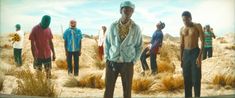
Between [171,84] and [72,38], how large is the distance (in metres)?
2.05

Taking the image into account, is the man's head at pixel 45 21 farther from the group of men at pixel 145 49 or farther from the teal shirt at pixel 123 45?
the teal shirt at pixel 123 45

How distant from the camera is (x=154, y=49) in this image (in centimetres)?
1298

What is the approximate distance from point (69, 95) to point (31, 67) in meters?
0.91

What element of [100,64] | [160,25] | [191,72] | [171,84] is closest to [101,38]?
[100,64]

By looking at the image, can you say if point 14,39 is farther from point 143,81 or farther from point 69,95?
point 143,81

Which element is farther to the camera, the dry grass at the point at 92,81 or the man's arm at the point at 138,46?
the dry grass at the point at 92,81

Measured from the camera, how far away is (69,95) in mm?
12977

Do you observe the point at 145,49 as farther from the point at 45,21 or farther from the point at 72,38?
the point at 45,21

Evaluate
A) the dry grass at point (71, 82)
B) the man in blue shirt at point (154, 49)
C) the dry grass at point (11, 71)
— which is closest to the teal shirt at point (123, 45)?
the man in blue shirt at point (154, 49)

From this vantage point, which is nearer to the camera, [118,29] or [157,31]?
[118,29]

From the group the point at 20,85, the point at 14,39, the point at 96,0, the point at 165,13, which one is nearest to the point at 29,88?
the point at 20,85

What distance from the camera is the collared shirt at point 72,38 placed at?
13.0m

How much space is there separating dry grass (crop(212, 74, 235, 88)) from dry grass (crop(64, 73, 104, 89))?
2202 mm

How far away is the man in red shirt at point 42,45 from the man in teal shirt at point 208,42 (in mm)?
2868
